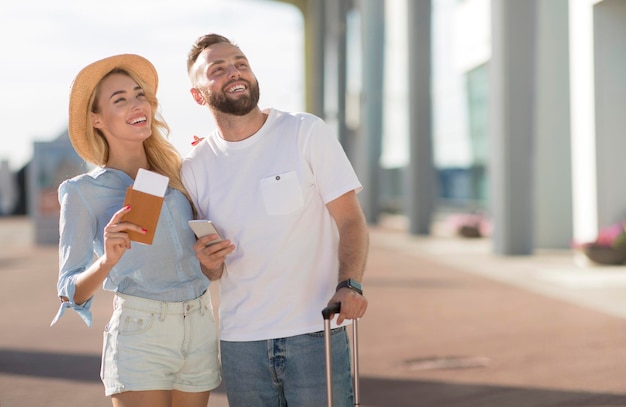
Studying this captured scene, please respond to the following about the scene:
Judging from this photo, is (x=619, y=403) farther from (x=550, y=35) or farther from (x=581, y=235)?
(x=550, y=35)

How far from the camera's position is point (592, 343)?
8094 millimetres

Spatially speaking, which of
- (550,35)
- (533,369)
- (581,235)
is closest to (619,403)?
(533,369)

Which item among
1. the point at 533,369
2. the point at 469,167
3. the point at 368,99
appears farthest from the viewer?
the point at 368,99

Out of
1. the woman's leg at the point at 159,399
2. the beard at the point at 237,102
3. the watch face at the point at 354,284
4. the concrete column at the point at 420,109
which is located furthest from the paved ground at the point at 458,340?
the concrete column at the point at 420,109

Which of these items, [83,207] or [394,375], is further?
[394,375]

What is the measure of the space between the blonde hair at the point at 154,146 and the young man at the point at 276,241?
0.69 ft

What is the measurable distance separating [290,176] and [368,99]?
3000 centimetres

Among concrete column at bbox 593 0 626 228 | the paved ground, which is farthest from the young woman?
concrete column at bbox 593 0 626 228

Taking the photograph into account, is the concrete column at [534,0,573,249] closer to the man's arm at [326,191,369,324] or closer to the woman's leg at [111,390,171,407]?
the man's arm at [326,191,369,324]

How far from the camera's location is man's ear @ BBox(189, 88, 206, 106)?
11.6 ft

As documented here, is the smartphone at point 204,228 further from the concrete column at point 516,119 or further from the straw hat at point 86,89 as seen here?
the concrete column at point 516,119

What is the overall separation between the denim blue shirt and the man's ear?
Result: 36 centimetres

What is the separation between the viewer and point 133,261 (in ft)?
11.1

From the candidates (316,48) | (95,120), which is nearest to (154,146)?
(95,120)
